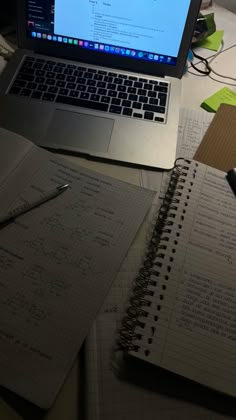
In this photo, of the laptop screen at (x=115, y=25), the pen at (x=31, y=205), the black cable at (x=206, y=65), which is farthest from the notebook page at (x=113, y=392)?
the black cable at (x=206, y=65)

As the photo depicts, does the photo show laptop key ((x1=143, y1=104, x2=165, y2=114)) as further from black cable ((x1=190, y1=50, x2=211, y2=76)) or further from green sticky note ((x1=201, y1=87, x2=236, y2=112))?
black cable ((x1=190, y1=50, x2=211, y2=76))

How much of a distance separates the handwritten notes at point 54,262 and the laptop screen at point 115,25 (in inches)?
10.9

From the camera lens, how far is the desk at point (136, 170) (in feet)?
1.38

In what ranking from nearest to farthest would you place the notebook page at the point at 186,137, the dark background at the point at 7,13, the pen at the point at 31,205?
the pen at the point at 31,205, the notebook page at the point at 186,137, the dark background at the point at 7,13

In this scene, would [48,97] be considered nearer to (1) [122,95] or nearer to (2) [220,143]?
(1) [122,95]

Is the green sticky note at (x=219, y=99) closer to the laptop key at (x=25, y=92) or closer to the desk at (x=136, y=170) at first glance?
the desk at (x=136, y=170)

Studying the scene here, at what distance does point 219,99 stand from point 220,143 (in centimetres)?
15

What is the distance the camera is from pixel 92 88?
0.77 metres

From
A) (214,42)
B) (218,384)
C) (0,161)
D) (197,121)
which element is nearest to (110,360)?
(218,384)

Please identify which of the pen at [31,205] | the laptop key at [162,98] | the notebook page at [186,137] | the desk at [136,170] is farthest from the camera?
the laptop key at [162,98]

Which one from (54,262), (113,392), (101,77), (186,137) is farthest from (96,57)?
(113,392)

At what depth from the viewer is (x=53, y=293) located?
0.49 metres

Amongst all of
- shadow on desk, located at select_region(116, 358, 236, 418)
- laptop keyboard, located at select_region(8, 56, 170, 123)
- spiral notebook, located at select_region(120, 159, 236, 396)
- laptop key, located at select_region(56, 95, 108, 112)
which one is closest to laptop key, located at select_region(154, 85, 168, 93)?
laptop keyboard, located at select_region(8, 56, 170, 123)

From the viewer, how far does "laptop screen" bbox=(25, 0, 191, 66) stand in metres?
0.72
